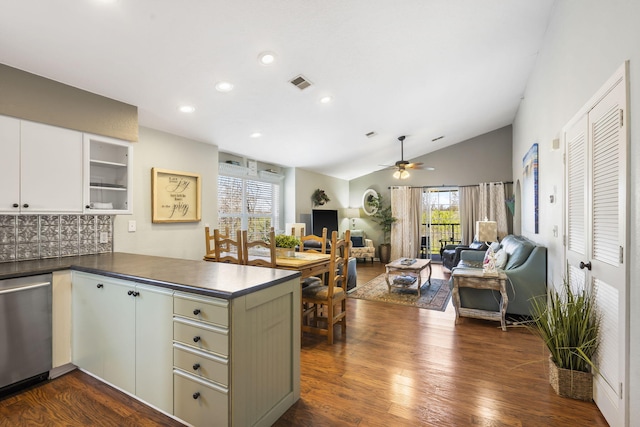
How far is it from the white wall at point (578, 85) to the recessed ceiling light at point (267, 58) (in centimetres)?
236

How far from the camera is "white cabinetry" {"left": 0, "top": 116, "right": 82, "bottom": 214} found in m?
2.26

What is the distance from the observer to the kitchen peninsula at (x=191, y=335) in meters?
1.61

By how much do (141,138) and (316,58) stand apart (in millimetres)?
2204

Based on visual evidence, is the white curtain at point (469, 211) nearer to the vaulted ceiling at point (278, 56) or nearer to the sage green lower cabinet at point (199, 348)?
the vaulted ceiling at point (278, 56)

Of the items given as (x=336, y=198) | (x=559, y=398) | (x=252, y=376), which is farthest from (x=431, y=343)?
(x=336, y=198)

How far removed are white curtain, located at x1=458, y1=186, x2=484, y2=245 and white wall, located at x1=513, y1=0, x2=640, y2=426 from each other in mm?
2748

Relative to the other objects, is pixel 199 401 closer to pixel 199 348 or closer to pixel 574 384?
pixel 199 348

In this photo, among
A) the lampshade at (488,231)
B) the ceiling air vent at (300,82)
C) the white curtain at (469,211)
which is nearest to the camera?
the ceiling air vent at (300,82)

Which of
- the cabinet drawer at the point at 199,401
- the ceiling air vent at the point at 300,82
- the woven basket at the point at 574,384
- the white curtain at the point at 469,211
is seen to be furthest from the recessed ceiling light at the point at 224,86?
the white curtain at the point at 469,211

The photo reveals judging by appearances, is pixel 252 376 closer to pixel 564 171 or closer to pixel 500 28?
pixel 564 171

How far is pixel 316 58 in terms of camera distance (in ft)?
9.57

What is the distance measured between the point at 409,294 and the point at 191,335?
3.89 meters

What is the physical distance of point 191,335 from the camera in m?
1.70

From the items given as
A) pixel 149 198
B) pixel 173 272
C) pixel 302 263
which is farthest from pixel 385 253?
pixel 173 272
